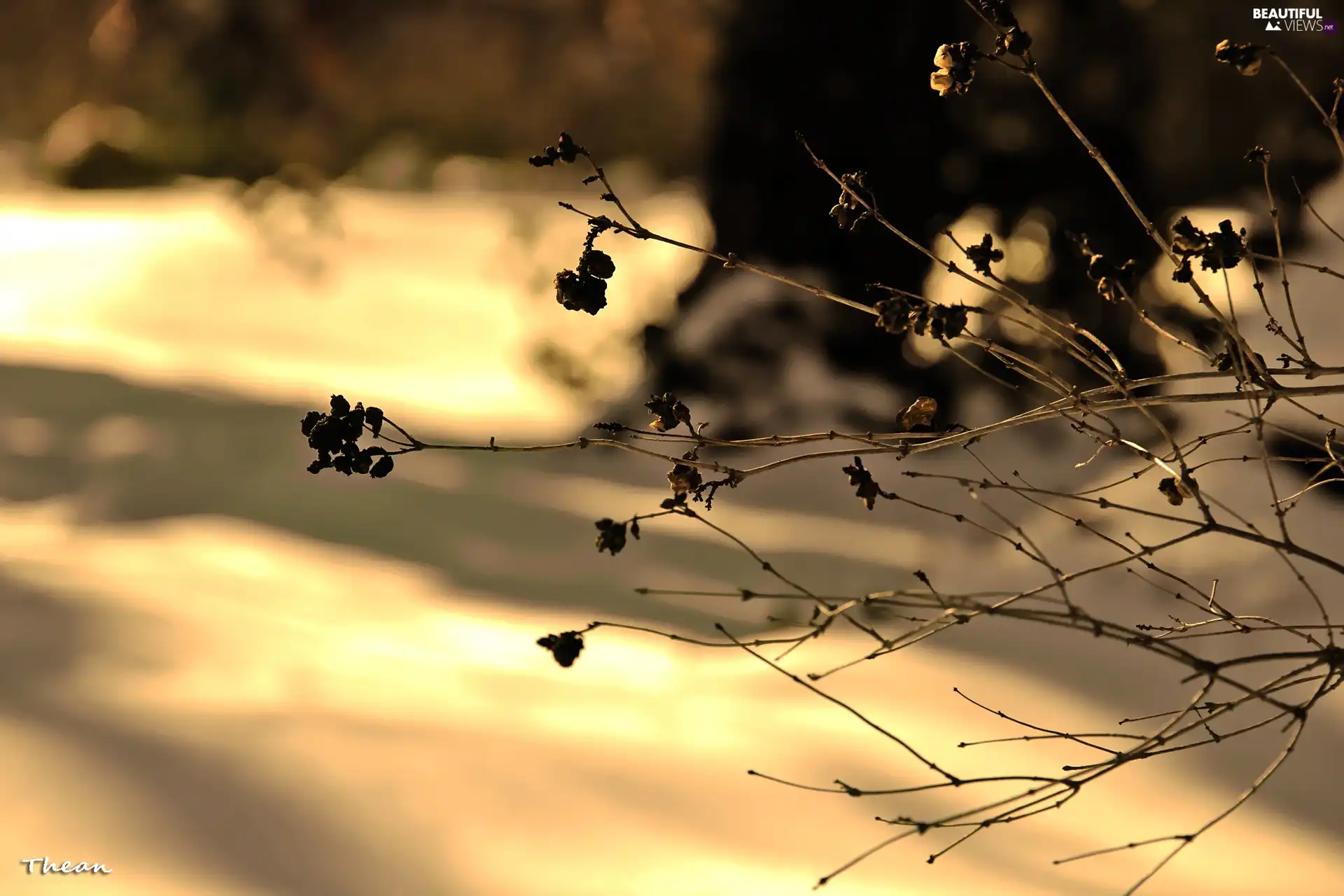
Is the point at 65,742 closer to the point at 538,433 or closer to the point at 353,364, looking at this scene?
the point at 538,433

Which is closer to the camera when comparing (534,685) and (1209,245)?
(1209,245)

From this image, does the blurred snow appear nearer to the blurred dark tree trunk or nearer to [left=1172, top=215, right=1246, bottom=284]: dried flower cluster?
the blurred dark tree trunk

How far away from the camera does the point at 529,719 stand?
994 mm

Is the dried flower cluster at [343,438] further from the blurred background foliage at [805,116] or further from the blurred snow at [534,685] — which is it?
the blurred background foliage at [805,116]

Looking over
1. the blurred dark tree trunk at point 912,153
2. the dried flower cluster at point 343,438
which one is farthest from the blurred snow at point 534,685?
the dried flower cluster at point 343,438

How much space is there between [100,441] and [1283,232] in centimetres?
169

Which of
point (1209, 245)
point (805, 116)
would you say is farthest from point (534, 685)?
point (805, 116)

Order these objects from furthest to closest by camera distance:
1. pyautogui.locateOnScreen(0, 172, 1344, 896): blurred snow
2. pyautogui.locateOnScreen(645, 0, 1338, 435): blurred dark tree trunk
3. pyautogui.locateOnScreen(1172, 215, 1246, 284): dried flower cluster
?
pyautogui.locateOnScreen(645, 0, 1338, 435): blurred dark tree trunk < pyautogui.locateOnScreen(0, 172, 1344, 896): blurred snow < pyautogui.locateOnScreen(1172, 215, 1246, 284): dried flower cluster

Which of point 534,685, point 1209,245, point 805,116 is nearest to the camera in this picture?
point 1209,245

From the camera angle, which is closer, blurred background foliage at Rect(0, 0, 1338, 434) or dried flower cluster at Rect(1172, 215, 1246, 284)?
dried flower cluster at Rect(1172, 215, 1246, 284)

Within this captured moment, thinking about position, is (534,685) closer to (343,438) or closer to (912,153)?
(343,438)

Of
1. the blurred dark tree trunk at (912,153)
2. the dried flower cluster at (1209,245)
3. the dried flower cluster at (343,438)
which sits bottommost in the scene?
the dried flower cluster at (343,438)

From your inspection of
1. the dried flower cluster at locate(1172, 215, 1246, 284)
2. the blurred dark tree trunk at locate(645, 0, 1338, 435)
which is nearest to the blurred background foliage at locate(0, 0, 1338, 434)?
the blurred dark tree trunk at locate(645, 0, 1338, 435)

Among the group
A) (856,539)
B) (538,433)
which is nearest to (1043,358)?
(856,539)
